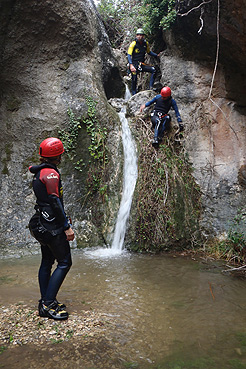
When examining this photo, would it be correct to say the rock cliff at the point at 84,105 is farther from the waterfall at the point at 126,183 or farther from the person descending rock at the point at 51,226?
the person descending rock at the point at 51,226

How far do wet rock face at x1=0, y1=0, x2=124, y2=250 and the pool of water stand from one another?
1.54m

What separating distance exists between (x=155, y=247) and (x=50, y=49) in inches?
220

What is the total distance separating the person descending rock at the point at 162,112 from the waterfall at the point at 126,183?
655 millimetres

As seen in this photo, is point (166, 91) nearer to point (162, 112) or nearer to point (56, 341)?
point (162, 112)

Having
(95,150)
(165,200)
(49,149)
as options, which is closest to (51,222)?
(49,149)

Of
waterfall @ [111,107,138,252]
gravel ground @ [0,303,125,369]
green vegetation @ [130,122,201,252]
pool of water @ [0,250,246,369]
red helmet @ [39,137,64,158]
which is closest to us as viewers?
gravel ground @ [0,303,125,369]

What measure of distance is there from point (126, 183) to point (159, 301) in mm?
3787

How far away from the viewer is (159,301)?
3709 millimetres

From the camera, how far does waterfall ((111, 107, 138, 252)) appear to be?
21.5 feet

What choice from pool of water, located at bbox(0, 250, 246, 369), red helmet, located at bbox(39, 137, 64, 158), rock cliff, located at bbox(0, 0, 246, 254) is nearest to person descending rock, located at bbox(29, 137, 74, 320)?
red helmet, located at bbox(39, 137, 64, 158)

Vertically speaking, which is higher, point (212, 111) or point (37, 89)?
point (37, 89)

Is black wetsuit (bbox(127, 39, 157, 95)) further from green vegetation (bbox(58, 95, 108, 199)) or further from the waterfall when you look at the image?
green vegetation (bbox(58, 95, 108, 199))

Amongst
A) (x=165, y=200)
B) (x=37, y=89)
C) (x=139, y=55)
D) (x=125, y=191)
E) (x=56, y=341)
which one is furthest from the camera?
(x=139, y=55)

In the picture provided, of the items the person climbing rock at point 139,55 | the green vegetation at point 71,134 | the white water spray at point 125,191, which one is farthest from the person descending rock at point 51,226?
the person climbing rock at point 139,55
